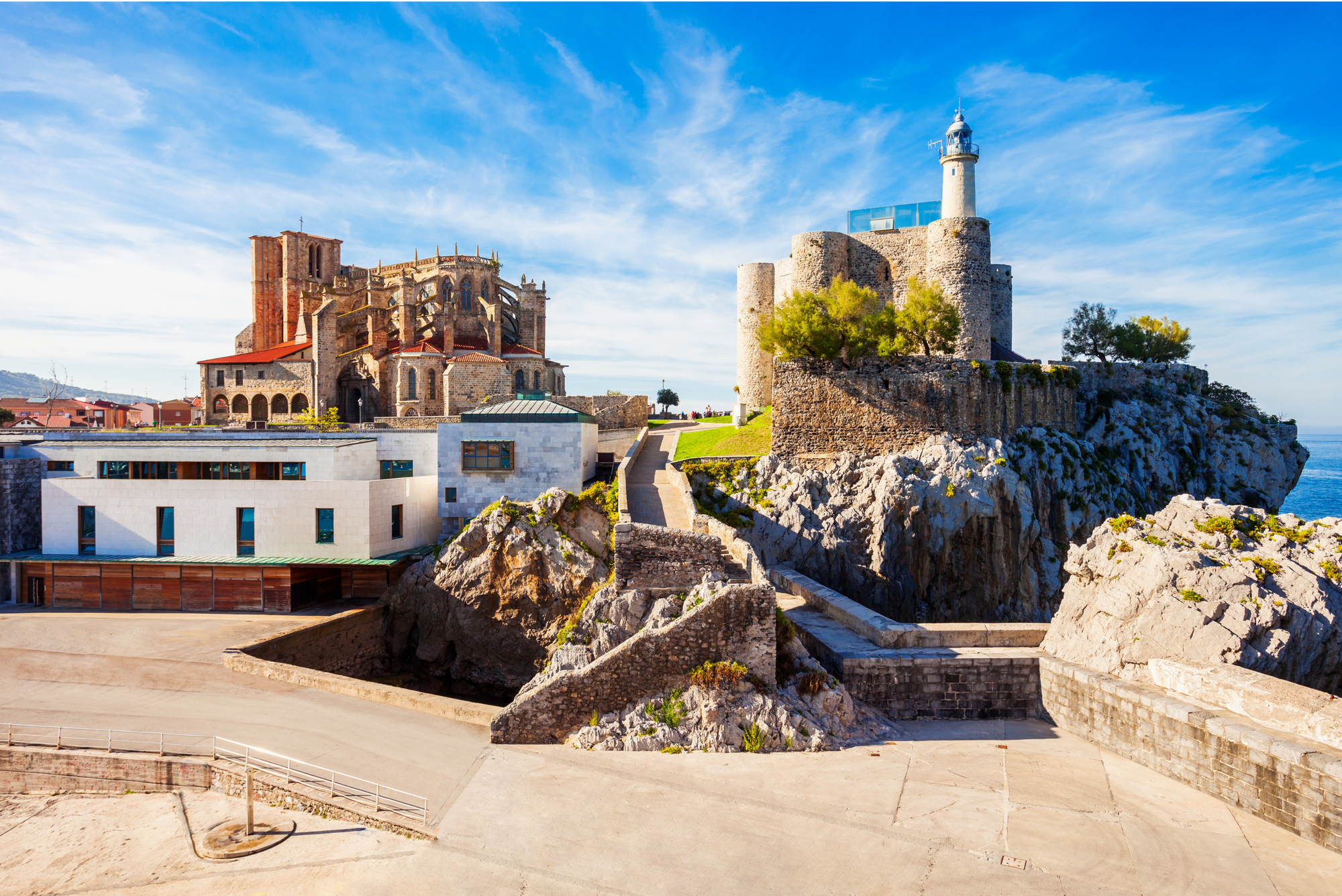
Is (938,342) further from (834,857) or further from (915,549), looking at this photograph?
(834,857)

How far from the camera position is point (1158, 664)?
439 inches

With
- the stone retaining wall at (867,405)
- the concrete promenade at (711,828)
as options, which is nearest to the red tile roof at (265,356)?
the stone retaining wall at (867,405)

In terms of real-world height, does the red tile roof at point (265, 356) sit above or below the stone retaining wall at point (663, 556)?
above

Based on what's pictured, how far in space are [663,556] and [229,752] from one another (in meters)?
9.30

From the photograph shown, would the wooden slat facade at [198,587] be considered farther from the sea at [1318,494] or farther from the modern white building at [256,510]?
the sea at [1318,494]

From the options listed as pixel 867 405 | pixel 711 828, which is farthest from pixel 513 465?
pixel 711 828

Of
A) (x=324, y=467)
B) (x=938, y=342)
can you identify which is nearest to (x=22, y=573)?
(x=324, y=467)

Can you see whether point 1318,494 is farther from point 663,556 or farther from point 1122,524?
point 663,556

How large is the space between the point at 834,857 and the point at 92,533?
28.5 metres

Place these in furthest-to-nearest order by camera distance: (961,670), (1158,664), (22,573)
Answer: (22,573) < (961,670) < (1158,664)

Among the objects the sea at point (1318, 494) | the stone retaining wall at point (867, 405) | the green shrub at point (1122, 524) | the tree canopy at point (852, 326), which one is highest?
the tree canopy at point (852, 326)

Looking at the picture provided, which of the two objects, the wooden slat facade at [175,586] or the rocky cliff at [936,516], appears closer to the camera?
Answer: the wooden slat facade at [175,586]

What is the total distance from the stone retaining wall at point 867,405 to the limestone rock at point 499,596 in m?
9.74

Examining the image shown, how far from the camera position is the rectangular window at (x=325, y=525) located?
25172mm
